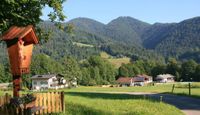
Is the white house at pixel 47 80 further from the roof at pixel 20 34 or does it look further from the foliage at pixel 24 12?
the roof at pixel 20 34

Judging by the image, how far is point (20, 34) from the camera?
53.3ft

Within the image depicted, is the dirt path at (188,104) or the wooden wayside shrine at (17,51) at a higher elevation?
the wooden wayside shrine at (17,51)

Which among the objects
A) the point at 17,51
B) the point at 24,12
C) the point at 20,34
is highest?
the point at 24,12

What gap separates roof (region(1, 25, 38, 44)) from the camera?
16.1 meters

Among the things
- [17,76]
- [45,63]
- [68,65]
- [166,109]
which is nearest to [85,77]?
[45,63]

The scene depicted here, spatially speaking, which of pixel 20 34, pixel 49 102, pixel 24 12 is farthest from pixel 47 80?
pixel 20 34

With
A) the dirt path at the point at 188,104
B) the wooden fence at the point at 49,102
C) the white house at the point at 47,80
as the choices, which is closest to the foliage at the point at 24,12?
the wooden fence at the point at 49,102

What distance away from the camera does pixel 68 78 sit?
16075 centimetres

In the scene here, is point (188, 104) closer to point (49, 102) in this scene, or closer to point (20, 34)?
point (49, 102)

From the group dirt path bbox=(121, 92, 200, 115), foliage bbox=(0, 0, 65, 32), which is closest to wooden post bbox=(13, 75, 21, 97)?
foliage bbox=(0, 0, 65, 32)

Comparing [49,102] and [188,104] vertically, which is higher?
[49,102]

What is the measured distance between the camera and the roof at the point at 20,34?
1612cm

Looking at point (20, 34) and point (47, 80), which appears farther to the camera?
point (47, 80)

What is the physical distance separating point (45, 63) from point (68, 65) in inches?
1383
